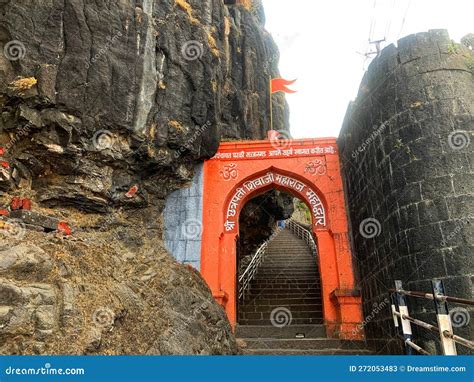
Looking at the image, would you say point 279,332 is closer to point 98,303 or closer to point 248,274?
point 248,274

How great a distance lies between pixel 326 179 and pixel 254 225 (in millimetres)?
6235

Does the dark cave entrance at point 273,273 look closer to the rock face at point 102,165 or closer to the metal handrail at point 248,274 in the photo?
the metal handrail at point 248,274

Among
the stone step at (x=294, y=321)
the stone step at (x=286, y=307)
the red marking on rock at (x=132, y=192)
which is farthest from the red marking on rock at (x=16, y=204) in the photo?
the stone step at (x=286, y=307)

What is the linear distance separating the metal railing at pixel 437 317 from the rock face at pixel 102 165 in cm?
284

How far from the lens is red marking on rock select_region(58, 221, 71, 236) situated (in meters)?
6.35

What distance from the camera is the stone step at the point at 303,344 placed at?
24.7ft

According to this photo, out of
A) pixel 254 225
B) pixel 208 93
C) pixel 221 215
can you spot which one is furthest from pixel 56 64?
pixel 254 225

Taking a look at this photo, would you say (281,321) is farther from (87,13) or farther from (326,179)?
(87,13)

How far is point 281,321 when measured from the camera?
31.4ft

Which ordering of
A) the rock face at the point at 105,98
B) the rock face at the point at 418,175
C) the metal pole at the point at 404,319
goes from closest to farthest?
the metal pole at the point at 404,319, the rock face at the point at 418,175, the rock face at the point at 105,98

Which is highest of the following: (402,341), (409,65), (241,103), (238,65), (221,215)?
(238,65)

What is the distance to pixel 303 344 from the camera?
24.7 ft

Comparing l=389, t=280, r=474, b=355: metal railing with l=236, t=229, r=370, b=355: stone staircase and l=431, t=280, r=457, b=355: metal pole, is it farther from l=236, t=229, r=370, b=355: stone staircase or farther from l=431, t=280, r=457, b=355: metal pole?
l=236, t=229, r=370, b=355: stone staircase

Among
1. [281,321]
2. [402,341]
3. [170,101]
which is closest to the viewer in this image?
[402,341]
